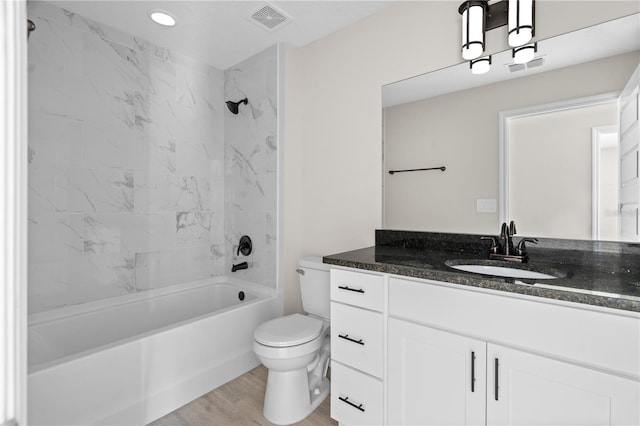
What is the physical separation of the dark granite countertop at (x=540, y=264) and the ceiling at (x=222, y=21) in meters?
1.50

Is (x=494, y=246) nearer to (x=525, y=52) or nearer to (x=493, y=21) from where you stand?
(x=525, y=52)

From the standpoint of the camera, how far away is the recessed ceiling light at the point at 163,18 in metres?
2.06

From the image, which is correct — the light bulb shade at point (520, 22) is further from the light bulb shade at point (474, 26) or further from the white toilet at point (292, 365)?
the white toilet at point (292, 365)

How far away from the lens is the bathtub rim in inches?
60.4

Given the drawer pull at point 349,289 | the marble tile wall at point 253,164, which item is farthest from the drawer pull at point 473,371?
the marble tile wall at point 253,164

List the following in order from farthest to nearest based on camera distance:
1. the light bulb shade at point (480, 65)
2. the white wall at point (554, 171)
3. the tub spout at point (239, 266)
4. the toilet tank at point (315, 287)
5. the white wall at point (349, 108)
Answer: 1. the tub spout at point (239, 266)
2. the toilet tank at point (315, 287)
3. the white wall at point (349, 108)
4. the light bulb shade at point (480, 65)
5. the white wall at point (554, 171)

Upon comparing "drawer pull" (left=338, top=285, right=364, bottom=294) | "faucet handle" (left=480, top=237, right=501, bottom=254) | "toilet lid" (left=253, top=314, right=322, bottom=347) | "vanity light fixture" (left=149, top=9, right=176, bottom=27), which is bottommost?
"toilet lid" (left=253, top=314, right=322, bottom=347)

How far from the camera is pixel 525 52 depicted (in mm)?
1518

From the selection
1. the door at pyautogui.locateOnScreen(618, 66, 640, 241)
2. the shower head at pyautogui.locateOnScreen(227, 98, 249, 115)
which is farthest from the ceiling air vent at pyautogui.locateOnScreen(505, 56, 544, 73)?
the shower head at pyautogui.locateOnScreen(227, 98, 249, 115)

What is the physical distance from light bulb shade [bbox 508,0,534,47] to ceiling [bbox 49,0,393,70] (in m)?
0.78

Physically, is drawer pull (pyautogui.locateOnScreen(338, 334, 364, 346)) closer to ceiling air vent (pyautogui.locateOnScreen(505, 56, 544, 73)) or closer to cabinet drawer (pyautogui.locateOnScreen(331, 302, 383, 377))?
cabinet drawer (pyautogui.locateOnScreen(331, 302, 383, 377))

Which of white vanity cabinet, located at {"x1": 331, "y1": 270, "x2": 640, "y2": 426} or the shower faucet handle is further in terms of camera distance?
the shower faucet handle

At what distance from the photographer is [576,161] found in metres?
1.43

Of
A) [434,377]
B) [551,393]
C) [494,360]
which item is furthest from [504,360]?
[434,377]
